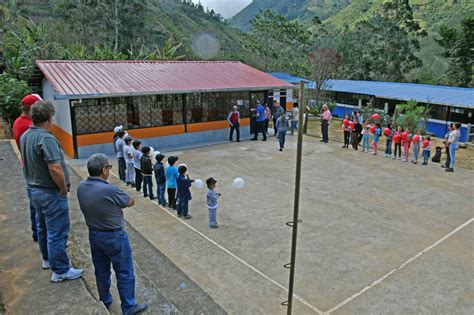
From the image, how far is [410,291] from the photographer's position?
5430mm

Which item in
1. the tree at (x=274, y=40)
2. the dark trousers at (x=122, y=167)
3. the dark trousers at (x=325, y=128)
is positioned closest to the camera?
the dark trousers at (x=122, y=167)

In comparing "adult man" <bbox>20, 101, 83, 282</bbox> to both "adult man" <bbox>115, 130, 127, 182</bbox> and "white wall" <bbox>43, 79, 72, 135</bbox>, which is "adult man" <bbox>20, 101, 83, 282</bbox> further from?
"white wall" <bbox>43, 79, 72, 135</bbox>

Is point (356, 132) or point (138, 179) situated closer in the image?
point (138, 179)

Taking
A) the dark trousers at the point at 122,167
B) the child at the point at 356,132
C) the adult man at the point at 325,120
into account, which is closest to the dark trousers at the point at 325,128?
the adult man at the point at 325,120

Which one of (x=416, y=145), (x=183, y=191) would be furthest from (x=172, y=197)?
(x=416, y=145)

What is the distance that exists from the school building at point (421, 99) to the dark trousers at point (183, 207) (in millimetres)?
11292

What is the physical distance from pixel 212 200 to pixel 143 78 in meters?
9.04

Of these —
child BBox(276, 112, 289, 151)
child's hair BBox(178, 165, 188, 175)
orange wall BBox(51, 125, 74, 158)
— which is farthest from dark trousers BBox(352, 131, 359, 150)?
orange wall BBox(51, 125, 74, 158)

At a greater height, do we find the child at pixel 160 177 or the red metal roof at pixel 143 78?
the red metal roof at pixel 143 78

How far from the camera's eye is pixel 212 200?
716cm

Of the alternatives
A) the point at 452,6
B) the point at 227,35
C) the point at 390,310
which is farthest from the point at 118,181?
the point at 452,6

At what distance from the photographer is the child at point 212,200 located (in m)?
7.05

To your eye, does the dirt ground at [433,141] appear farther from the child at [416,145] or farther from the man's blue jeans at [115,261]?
the man's blue jeans at [115,261]

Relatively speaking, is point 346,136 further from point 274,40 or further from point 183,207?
point 274,40
